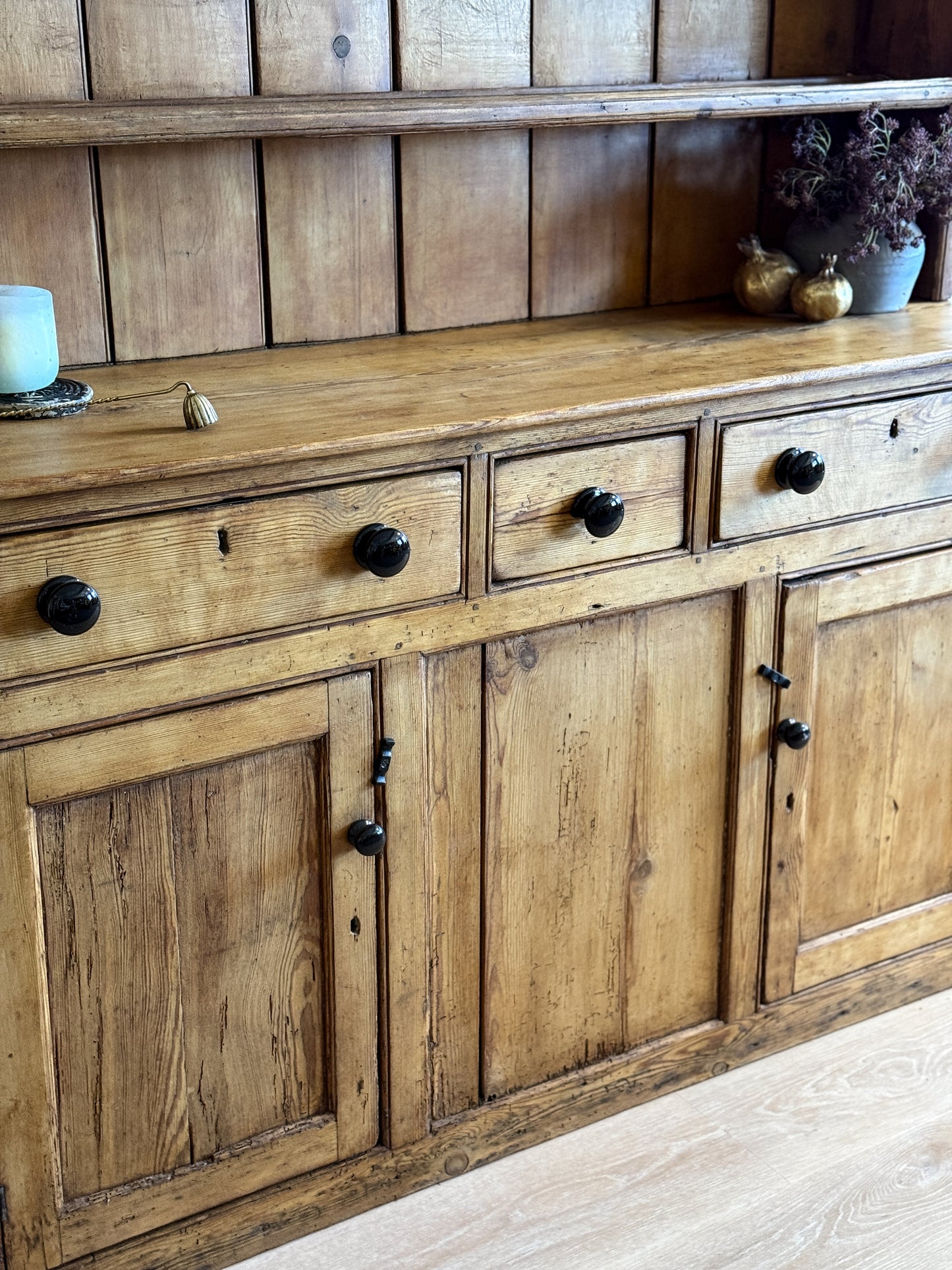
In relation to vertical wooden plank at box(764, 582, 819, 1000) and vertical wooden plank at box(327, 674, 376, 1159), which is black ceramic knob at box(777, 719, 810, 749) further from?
vertical wooden plank at box(327, 674, 376, 1159)

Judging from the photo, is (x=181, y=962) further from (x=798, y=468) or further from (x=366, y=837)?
(x=798, y=468)

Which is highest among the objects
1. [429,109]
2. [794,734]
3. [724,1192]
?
[429,109]

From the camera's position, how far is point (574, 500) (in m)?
1.66

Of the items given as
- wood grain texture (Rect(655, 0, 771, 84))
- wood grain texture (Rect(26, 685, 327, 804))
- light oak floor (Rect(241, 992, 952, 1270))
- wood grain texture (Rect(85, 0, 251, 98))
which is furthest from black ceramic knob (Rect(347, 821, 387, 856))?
wood grain texture (Rect(655, 0, 771, 84))

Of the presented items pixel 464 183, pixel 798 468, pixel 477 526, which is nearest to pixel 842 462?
pixel 798 468

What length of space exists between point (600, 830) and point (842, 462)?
550 millimetres

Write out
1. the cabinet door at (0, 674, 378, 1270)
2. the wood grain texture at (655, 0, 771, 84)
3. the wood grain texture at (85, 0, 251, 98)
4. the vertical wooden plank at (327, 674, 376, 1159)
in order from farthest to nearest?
1. the wood grain texture at (655, 0, 771, 84)
2. the wood grain texture at (85, 0, 251, 98)
3. the vertical wooden plank at (327, 674, 376, 1159)
4. the cabinet door at (0, 674, 378, 1270)

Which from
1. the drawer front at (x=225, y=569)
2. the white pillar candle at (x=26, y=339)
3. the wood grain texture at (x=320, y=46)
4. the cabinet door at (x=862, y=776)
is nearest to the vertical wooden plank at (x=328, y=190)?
the wood grain texture at (x=320, y=46)

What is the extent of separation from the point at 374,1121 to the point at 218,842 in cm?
45

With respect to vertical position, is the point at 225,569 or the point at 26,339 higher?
the point at 26,339

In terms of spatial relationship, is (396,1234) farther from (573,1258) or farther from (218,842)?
(218,842)

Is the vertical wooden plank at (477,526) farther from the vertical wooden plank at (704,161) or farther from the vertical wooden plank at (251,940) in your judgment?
the vertical wooden plank at (704,161)

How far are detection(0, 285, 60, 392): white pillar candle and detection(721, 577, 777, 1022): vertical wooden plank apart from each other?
2.86 ft

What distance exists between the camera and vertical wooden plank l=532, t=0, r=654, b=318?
198 cm
